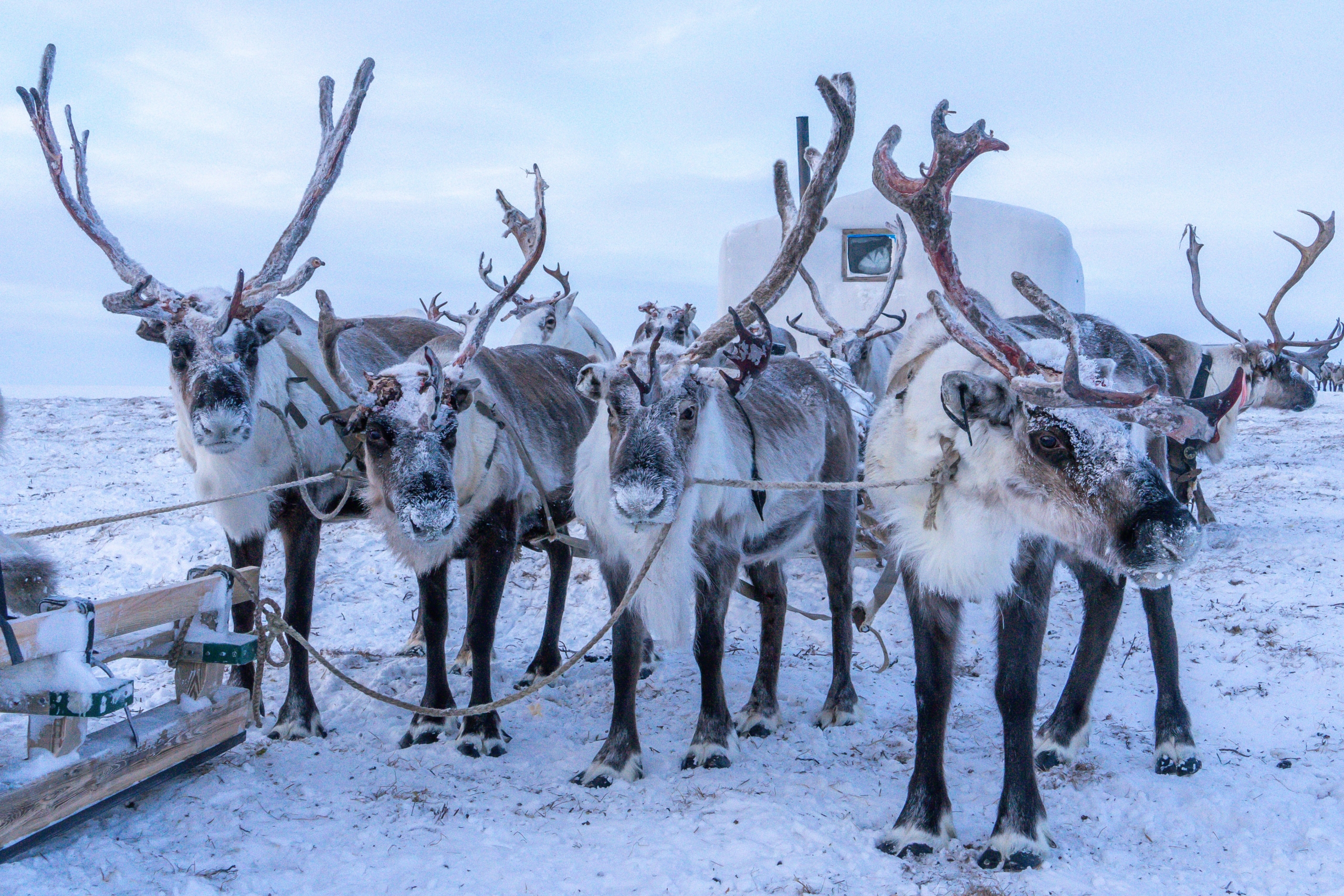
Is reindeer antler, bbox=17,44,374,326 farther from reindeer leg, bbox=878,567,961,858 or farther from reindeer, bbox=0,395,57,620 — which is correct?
reindeer leg, bbox=878,567,961,858

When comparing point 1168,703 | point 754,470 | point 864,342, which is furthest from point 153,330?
point 864,342

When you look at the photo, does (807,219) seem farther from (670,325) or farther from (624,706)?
(624,706)

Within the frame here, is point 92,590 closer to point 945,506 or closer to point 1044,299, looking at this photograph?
point 945,506

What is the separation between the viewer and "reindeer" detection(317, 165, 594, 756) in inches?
155

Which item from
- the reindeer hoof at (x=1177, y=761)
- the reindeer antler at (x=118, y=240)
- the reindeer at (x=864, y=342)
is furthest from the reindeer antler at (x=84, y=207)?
the reindeer at (x=864, y=342)

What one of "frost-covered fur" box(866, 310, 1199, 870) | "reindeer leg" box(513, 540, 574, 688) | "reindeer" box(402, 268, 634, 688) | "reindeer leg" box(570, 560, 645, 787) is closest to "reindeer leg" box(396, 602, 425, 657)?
"reindeer" box(402, 268, 634, 688)

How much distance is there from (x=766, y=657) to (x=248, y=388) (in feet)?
8.95

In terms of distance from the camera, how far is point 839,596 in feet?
16.8

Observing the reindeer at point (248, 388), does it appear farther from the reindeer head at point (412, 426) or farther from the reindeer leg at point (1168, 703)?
the reindeer leg at point (1168, 703)

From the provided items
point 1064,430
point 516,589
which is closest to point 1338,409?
point 516,589

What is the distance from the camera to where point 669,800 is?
377 cm

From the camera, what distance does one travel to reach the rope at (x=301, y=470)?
14.5 ft

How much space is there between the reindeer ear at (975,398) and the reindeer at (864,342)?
530 cm

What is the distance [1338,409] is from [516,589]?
2046 centimetres
